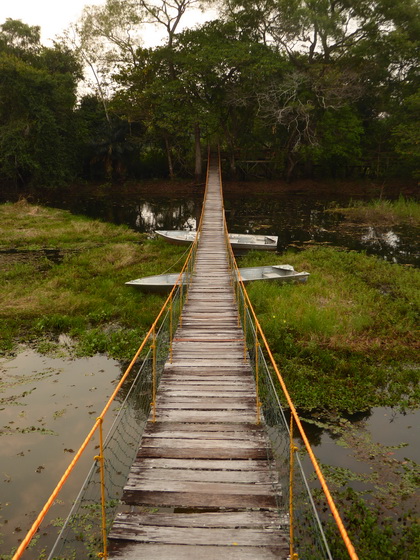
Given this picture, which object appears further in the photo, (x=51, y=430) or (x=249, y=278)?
(x=249, y=278)

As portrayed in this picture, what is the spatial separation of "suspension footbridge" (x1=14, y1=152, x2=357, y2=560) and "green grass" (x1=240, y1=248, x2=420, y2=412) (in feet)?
3.43

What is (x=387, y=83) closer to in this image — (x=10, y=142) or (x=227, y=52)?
(x=227, y=52)

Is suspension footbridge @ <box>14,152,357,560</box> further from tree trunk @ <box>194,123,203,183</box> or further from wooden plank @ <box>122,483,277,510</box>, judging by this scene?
tree trunk @ <box>194,123,203,183</box>

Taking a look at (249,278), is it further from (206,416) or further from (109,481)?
(109,481)

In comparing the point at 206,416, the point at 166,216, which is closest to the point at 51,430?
the point at 206,416

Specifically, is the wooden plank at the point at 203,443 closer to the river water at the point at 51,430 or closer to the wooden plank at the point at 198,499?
the wooden plank at the point at 198,499

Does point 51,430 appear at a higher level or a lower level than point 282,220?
lower

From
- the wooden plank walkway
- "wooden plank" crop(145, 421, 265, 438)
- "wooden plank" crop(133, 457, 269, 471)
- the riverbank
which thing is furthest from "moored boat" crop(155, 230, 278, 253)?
the riverbank

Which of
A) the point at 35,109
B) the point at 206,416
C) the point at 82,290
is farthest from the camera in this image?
the point at 35,109

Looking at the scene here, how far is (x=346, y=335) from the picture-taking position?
31.5 ft

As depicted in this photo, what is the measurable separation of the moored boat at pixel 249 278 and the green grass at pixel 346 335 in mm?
351

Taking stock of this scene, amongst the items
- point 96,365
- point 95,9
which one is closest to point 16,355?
point 96,365

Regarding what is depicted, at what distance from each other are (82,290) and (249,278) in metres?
5.47

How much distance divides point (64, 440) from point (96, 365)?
2454mm
